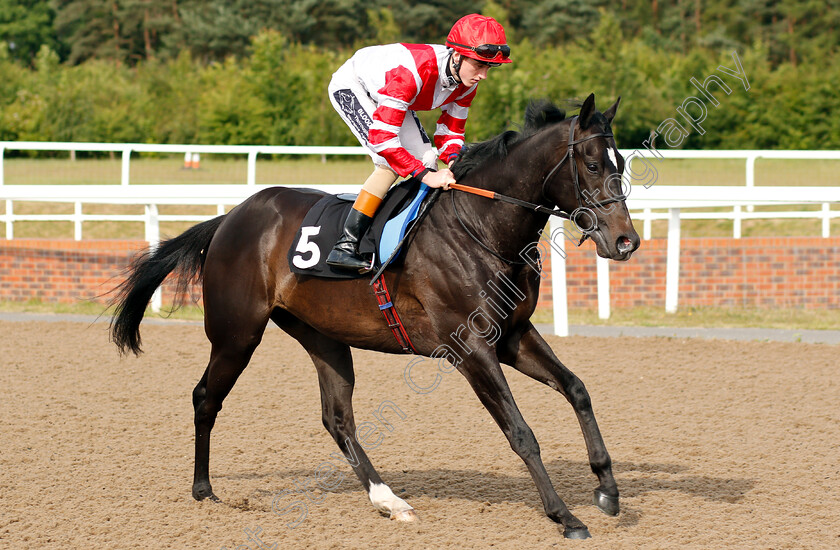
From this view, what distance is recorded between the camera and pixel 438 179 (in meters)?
4.04

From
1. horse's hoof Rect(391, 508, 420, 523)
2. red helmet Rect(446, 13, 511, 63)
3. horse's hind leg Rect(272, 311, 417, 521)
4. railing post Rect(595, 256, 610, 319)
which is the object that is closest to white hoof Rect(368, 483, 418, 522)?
horse's hoof Rect(391, 508, 420, 523)

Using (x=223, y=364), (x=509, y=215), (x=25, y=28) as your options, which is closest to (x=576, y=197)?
(x=509, y=215)

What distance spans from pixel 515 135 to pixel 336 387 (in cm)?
153

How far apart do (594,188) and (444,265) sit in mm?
738

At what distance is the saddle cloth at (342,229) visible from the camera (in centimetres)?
418

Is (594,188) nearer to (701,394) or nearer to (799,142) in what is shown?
(701,394)

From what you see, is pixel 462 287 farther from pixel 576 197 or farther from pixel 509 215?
pixel 576 197

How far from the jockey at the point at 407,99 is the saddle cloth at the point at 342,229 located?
61 millimetres

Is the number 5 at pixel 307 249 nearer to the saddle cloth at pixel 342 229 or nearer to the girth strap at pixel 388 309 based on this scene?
the saddle cloth at pixel 342 229

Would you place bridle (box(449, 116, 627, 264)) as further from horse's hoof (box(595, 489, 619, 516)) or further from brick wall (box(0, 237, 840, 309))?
brick wall (box(0, 237, 840, 309))

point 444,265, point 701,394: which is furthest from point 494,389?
point 701,394

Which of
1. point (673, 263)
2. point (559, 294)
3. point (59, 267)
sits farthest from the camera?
point (59, 267)

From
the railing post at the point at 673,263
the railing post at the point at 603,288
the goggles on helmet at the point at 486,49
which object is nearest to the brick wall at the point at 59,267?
the railing post at the point at 603,288

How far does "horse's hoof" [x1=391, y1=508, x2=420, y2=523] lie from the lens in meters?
4.17
